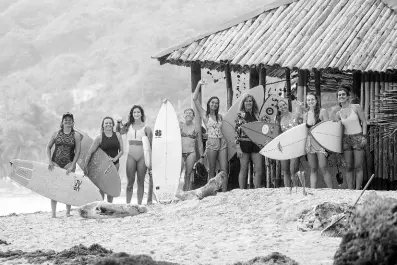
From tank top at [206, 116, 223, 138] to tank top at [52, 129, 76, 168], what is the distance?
195 centimetres

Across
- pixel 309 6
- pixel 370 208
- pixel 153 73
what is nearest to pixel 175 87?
pixel 153 73

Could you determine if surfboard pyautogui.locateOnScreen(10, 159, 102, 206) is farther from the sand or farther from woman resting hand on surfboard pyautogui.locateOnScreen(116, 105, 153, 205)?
woman resting hand on surfboard pyautogui.locateOnScreen(116, 105, 153, 205)

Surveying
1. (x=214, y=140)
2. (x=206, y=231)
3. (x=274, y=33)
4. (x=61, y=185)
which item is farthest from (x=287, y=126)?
(x=61, y=185)

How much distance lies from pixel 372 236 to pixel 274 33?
30.9 feet

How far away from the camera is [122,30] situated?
12306cm

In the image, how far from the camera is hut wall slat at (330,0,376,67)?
48.3 feet

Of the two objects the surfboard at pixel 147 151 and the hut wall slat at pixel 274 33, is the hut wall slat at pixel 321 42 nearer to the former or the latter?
the hut wall slat at pixel 274 33

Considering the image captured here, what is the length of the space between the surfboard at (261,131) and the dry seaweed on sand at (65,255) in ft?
14.3

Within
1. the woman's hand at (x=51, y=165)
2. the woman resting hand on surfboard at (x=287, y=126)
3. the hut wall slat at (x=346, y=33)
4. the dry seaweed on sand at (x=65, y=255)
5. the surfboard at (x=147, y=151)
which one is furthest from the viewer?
the hut wall slat at (x=346, y=33)

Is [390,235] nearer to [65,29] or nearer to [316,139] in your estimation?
[316,139]

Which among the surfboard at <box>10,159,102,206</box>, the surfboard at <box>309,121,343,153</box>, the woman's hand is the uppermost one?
the surfboard at <box>309,121,343,153</box>

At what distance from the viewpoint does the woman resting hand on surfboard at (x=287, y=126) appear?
14000 millimetres

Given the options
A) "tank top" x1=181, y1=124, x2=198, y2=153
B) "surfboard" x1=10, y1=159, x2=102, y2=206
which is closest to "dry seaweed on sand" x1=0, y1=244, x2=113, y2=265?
"surfboard" x1=10, y1=159, x2=102, y2=206

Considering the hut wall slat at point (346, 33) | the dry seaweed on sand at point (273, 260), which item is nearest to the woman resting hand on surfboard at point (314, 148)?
the hut wall slat at point (346, 33)
